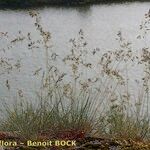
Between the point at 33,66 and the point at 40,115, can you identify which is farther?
the point at 33,66

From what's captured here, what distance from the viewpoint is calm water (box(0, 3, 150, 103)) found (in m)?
13.6

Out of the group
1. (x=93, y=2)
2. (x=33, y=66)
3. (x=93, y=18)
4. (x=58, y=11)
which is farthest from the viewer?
(x=93, y=2)

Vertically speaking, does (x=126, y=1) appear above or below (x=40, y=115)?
below

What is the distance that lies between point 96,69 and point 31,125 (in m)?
8.31

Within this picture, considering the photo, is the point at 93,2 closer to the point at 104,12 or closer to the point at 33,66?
the point at 104,12

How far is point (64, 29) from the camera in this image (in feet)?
72.4

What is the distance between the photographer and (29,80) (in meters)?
13.4

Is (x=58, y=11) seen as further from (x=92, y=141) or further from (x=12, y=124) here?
(x=92, y=141)

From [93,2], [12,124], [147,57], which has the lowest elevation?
[93,2]

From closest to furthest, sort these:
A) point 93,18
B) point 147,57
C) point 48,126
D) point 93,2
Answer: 1. point 48,126
2. point 147,57
3. point 93,18
4. point 93,2

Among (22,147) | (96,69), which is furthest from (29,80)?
(22,147)

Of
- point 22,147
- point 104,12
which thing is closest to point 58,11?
point 104,12

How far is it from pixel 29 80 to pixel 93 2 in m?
19.2

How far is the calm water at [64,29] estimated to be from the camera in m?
13.6
